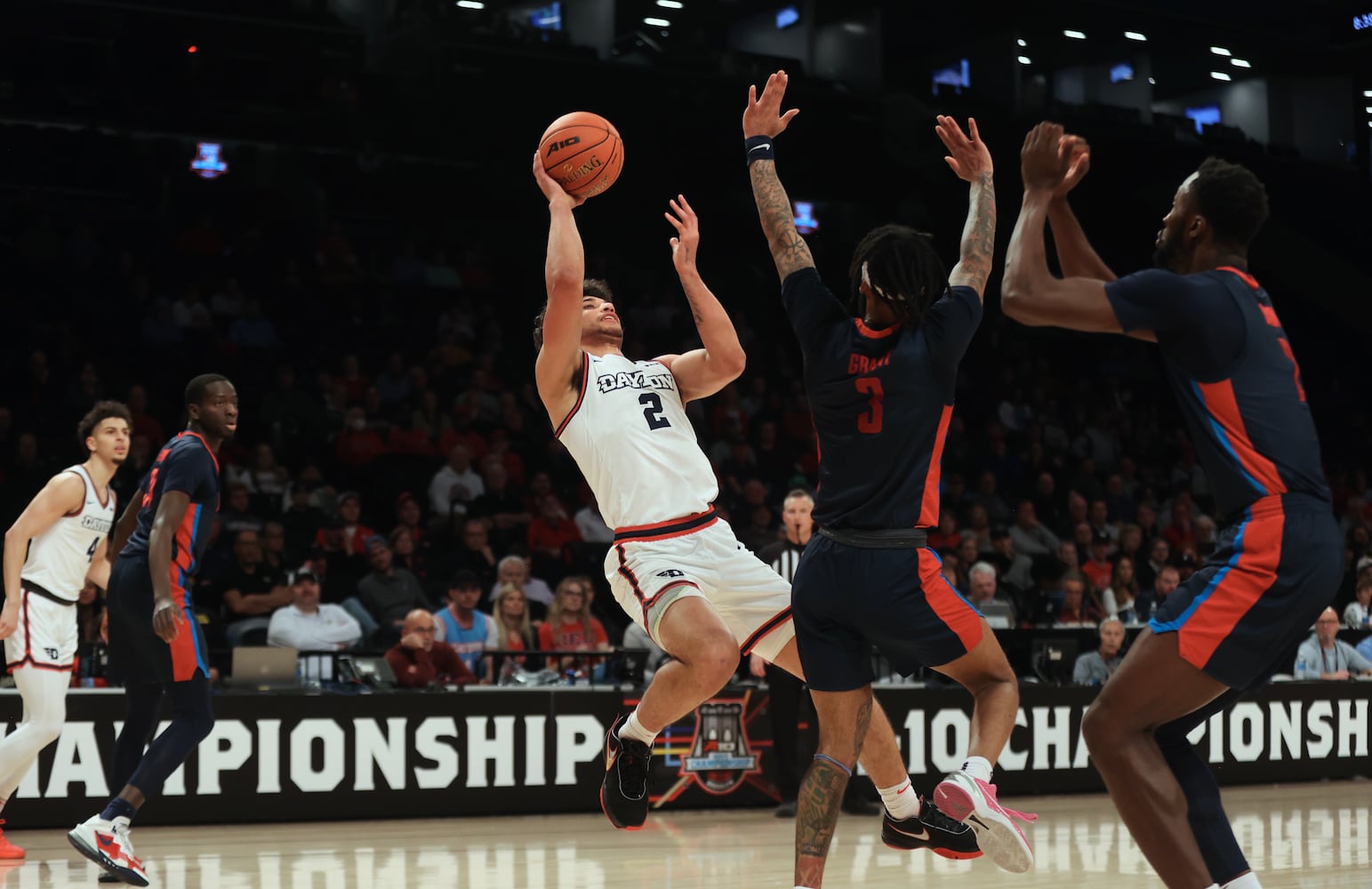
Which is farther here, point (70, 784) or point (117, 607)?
point (70, 784)

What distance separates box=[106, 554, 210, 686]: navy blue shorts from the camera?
22.2ft

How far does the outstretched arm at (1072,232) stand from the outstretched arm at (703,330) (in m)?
1.58

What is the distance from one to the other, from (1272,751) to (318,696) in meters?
7.36

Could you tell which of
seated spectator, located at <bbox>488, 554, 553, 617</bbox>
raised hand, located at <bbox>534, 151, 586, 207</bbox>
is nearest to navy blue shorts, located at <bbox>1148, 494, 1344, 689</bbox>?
raised hand, located at <bbox>534, 151, 586, 207</bbox>

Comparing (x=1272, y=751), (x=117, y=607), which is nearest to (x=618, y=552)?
(x=117, y=607)

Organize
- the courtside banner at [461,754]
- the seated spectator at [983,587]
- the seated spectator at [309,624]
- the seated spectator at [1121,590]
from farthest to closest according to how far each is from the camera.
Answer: the seated spectator at [1121,590]
the seated spectator at [983,587]
the seated spectator at [309,624]
the courtside banner at [461,754]

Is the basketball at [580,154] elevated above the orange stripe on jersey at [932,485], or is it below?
above

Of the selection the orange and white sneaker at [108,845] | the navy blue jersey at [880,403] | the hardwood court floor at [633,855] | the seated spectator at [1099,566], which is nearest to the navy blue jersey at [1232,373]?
the navy blue jersey at [880,403]

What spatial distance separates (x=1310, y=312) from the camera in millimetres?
23062

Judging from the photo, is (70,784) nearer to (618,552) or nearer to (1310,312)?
(618,552)

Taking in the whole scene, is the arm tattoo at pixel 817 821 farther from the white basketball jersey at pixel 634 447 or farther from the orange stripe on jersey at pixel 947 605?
the white basketball jersey at pixel 634 447

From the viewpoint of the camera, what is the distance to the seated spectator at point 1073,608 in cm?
1255

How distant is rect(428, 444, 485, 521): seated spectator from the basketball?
820cm

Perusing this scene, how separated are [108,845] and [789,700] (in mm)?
4537
